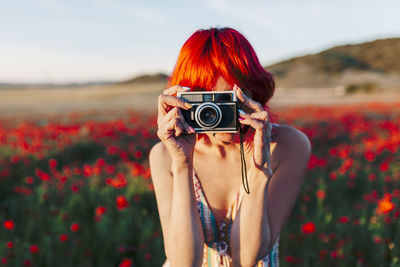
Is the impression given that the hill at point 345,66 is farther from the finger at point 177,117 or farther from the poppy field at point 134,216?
the finger at point 177,117

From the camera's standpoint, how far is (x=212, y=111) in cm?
138

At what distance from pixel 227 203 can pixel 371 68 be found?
8311 cm

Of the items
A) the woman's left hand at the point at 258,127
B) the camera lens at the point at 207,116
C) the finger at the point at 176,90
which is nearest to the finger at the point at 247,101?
the woman's left hand at the point at 258,127

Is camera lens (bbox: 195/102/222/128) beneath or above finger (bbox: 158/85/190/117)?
beneath

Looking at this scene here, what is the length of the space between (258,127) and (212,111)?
0.65 ft

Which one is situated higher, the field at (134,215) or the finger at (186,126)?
the finger at (186,126)

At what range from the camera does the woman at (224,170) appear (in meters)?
1.42

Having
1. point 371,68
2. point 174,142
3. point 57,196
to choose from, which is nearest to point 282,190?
point 174,142

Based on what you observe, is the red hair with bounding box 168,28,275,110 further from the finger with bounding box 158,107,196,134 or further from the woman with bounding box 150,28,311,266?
the finger with bounding box 158,107,196,134

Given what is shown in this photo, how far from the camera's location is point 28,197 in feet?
10.7

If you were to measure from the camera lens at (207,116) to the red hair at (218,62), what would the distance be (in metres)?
0.17

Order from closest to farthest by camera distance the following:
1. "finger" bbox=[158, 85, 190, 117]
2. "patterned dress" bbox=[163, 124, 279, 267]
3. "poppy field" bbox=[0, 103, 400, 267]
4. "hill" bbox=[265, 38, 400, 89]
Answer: "finger" bbox=[158, 85, 190, 117]
"patterned dress" bbox=[163, 124, 279, 267]
"poppy field" bbox=[0, 103, 400, 267]
"hill" bbox=[265, 38, 400, 89]

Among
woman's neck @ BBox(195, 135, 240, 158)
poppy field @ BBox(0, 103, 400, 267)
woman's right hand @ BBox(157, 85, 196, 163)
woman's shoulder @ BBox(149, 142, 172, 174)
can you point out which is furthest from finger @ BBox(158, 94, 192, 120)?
poppy field @ BBox(0, 103, 400, 267)

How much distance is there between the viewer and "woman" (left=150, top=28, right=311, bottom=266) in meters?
1.42
